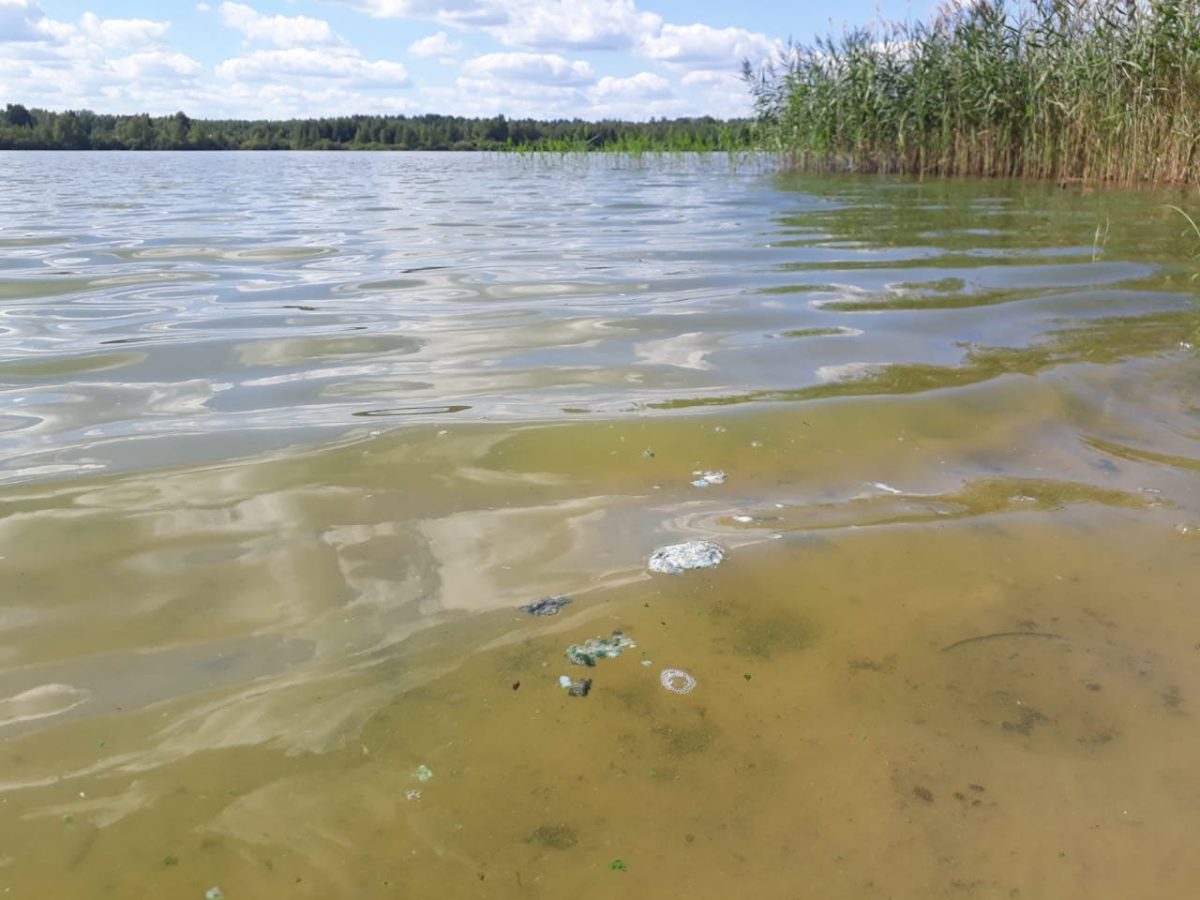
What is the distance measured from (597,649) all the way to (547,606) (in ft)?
0.71

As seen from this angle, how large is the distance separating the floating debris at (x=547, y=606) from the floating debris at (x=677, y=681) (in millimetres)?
333

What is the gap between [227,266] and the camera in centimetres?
731

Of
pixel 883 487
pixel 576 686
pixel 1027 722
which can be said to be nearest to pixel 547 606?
pixel 576 686

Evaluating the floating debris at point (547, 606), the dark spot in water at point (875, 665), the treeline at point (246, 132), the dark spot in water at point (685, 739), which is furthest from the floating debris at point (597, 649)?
the treeline at point (246, 132)

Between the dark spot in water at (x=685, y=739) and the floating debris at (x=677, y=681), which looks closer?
the dark spot in water at (x=685, y=739)

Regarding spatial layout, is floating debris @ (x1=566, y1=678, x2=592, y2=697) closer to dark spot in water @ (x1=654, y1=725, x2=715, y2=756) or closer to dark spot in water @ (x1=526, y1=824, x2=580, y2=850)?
dark spot in water @ (x1=654, y1=725, x2=715, y2=756)

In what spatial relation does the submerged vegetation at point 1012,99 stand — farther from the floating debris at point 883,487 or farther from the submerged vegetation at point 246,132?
the submerged vegetation at point 246,132

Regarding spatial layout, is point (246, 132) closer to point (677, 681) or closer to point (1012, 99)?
point (1012, 99)

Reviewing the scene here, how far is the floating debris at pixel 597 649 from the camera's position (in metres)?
1.94

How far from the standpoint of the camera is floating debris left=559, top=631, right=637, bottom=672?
194 cm

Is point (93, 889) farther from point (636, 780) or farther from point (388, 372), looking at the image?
point (388, 372)

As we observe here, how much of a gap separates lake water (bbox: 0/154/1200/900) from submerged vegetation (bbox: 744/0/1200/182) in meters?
7.81

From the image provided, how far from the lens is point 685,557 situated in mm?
2355

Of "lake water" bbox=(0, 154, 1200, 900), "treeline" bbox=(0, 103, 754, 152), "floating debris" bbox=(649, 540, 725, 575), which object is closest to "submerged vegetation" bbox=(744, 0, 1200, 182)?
"lake water" bbox=(0, 154, 1200, 900)
